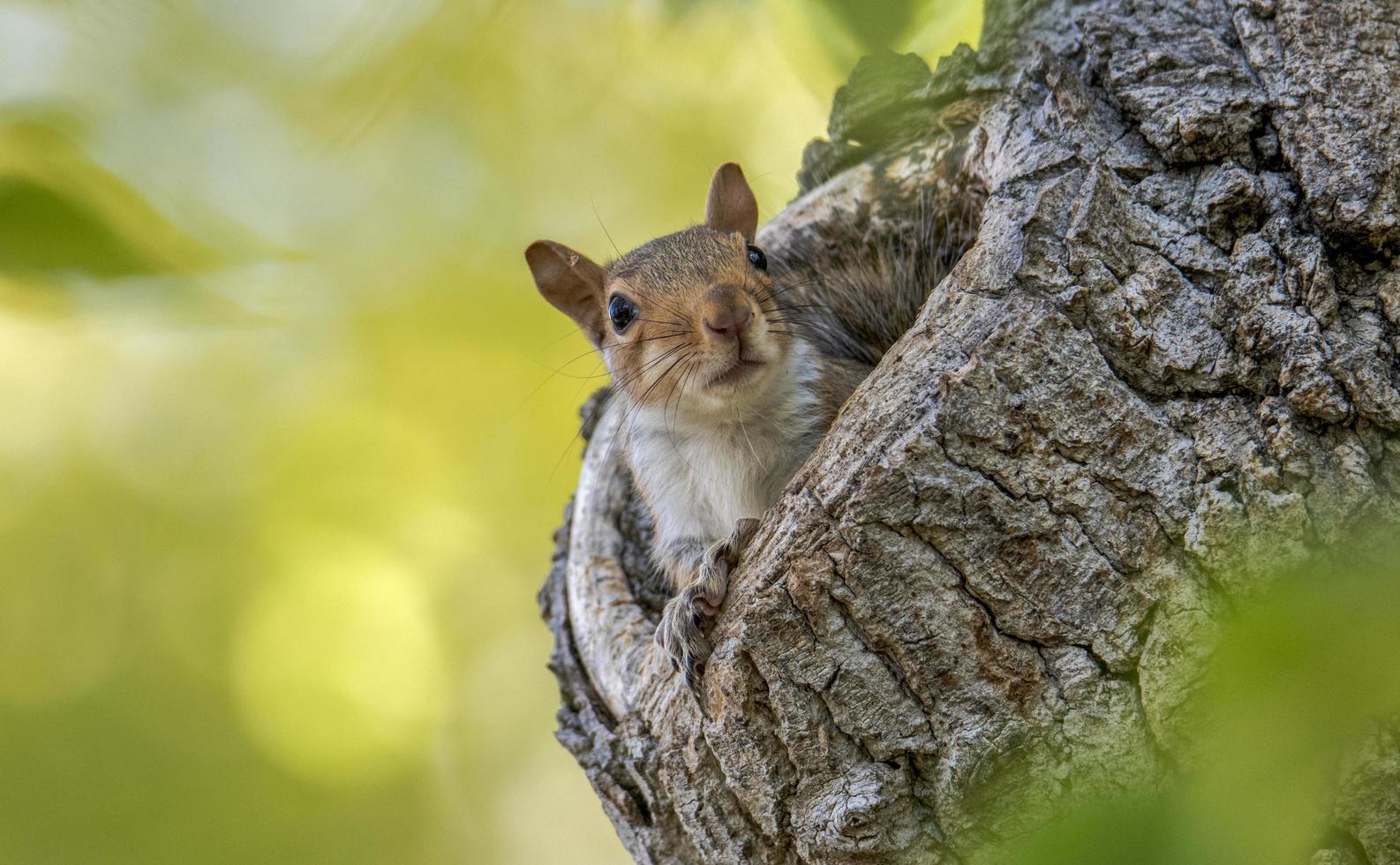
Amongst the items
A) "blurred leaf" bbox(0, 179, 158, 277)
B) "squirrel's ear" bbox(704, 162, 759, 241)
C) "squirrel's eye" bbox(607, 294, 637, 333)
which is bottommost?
"blurred leaf" bbox(0, 179, 158, 277)

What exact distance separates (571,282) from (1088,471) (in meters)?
1.23

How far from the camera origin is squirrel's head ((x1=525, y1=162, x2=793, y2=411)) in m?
1.66

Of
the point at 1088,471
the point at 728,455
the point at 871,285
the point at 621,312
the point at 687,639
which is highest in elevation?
the point at 621,312

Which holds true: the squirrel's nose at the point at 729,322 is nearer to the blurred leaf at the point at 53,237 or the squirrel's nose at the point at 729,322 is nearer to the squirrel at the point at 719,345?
the squirrel at the point at 719,345

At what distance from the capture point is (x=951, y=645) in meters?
1.06

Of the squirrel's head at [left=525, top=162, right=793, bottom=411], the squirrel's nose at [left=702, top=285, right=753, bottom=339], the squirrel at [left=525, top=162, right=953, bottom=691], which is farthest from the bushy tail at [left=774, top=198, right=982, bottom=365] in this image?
the squirrel's nose at [left=702, top=285, right=753, bottom=339]

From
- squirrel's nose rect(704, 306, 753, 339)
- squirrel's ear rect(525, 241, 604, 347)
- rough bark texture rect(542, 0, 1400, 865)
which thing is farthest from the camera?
squirrel's ear rect(525, 241, 604, 347)

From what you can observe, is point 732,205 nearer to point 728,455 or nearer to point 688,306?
point 688,306

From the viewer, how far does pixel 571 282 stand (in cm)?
204

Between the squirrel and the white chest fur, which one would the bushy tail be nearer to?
the squirrel

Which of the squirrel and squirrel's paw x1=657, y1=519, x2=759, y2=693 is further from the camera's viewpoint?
the squirrel

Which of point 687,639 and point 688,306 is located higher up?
point 688,306

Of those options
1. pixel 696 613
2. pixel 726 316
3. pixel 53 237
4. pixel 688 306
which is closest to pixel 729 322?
pixel 726 316

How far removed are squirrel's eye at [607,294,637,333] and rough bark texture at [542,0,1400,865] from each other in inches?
29.7
